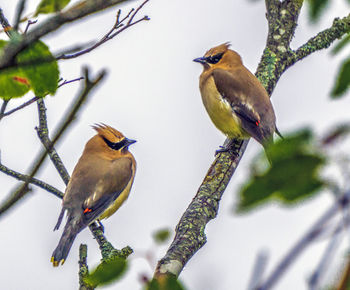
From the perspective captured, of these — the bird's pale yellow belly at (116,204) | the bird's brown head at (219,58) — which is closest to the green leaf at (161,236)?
the bird's pale yellow belly at (116,204)

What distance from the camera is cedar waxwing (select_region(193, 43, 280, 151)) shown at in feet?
18.3

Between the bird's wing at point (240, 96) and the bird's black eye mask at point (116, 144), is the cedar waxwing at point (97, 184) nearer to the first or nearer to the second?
the bird's black eye mask at point (116, 144)

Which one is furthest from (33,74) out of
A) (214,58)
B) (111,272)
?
(214,58)

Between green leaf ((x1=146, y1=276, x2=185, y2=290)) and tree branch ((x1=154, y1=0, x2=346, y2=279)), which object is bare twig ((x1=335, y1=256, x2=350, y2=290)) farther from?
tree branch ((x1=154, y1=0, x2=346, y2=279))

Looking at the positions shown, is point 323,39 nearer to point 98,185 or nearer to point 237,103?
point 237,103

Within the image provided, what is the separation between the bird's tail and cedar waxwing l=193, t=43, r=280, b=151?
1.76m

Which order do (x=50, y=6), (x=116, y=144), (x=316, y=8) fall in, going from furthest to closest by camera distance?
(x=116, y=144) → (x=50, y=6) → (x=316, y=8)

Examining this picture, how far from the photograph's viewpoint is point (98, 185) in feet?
20.2

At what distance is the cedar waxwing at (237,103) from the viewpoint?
557cm

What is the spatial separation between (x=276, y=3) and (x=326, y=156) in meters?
5.53

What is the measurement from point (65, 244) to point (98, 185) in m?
0.78

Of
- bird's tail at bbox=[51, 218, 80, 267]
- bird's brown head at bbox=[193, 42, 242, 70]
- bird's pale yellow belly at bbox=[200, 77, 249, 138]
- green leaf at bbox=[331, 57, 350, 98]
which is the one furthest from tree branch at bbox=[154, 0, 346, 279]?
green leaf at bbox=[331, 57, 350, 98]

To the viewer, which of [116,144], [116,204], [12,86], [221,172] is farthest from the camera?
[116,144]

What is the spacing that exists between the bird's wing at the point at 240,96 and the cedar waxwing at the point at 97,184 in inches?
56.0
